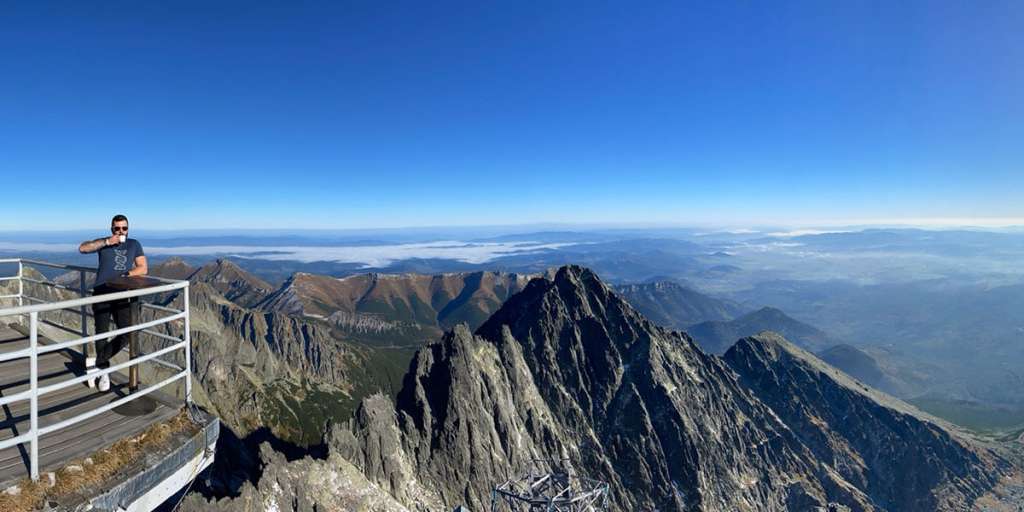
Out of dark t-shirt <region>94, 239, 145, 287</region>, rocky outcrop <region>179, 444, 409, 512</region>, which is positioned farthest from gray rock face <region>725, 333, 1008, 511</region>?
dark t-shirt <region>94, 239, 145, 287</region>

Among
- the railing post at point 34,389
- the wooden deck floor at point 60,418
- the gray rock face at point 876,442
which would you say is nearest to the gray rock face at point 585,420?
the gray rock face at point 876,442

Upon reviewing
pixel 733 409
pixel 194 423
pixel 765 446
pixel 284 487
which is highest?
pixel 194 423

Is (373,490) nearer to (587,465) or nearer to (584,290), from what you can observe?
(587,465)

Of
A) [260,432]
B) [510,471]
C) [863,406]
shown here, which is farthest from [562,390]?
[863,406]

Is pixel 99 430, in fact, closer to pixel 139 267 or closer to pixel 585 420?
pixel 139 267

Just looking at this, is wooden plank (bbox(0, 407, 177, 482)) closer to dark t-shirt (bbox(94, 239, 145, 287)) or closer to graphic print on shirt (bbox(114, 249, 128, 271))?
dark t-shirt (bbox(94, 239, 145, 287))

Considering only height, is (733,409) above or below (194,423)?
below
